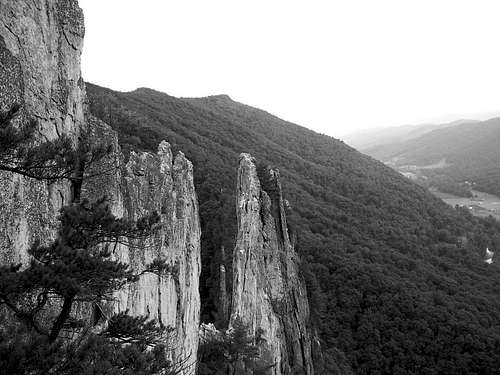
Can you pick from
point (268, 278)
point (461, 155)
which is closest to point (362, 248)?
point (268, 278)

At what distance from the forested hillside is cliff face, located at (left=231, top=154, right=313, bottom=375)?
20.1 feet

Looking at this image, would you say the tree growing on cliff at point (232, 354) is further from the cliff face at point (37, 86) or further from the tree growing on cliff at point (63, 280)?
the cliff face at point (37, 86)

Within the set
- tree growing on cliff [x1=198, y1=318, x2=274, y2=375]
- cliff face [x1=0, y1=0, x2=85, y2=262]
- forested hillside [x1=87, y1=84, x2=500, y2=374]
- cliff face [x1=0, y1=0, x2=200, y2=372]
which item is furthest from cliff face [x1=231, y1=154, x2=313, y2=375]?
cliff face [x1=0, y1=0, x2=85, y2=262]

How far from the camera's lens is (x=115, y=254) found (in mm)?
10555

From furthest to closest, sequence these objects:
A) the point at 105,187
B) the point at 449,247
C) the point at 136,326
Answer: the point at 449,247, the point at 105,187, the point at 136,326

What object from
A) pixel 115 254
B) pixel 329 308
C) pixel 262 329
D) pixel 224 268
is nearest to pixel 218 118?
pixel 329 308

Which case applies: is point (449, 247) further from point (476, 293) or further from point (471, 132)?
point (471, 132)

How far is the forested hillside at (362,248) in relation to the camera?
36500 mm

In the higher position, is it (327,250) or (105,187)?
(105,187)

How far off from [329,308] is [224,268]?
813 inches

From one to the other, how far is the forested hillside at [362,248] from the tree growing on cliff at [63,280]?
18417 millimetres

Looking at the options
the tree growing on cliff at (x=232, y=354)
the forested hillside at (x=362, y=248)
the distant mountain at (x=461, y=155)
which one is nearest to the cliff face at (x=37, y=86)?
the tree growing on cliff at (x=232, y=354)

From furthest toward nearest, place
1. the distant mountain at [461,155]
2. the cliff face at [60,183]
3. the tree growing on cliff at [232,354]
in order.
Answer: the distant mountain at [461,155], the tree growing on cliff at [232,354], the cliff face at [60,183]

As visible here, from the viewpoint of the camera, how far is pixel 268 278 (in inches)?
928
